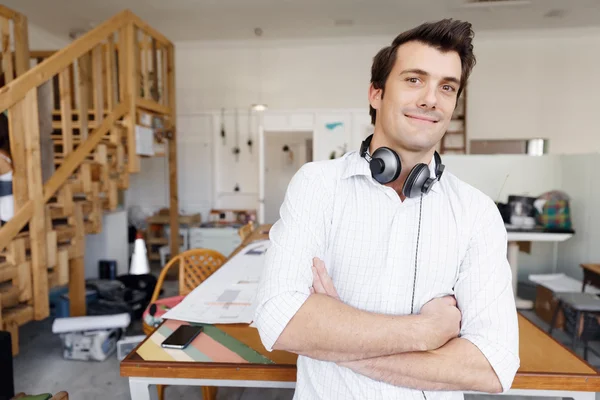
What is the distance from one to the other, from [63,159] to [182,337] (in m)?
2.31

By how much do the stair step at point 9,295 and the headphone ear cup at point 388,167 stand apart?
8.19 feet

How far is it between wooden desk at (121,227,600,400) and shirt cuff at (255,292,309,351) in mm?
366

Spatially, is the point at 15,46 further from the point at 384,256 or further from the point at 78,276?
the point at 384,256

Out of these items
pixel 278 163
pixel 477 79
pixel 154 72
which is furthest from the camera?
pixel 278 163

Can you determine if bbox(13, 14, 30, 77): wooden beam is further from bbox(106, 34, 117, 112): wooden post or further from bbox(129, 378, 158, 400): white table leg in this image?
bbox(129, 378, 158, 400): white table leg

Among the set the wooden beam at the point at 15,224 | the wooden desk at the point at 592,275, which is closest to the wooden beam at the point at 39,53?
the wooden beam at the point at 15,224

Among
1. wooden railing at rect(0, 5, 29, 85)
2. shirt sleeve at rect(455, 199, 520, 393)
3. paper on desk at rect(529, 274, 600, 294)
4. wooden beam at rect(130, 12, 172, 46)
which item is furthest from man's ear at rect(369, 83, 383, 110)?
wooden railing at rect(0, 5, 29, 85)

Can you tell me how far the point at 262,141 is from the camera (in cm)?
568

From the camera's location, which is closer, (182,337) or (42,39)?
(182,337)

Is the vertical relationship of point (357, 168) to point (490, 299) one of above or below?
above

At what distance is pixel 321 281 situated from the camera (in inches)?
36.6

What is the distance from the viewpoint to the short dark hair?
92 cm

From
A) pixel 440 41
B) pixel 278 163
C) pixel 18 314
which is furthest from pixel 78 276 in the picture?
pixel 278 163

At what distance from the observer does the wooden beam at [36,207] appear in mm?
2484
